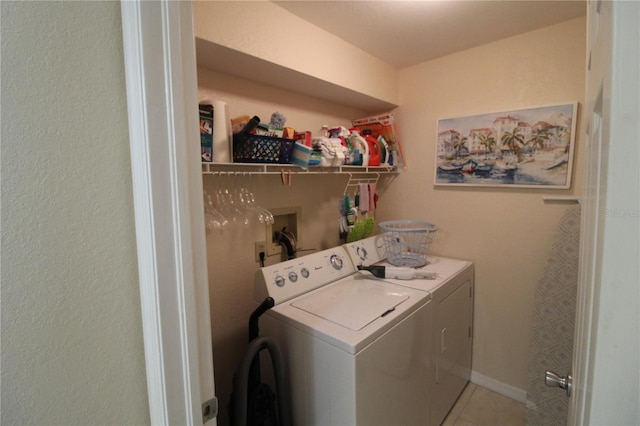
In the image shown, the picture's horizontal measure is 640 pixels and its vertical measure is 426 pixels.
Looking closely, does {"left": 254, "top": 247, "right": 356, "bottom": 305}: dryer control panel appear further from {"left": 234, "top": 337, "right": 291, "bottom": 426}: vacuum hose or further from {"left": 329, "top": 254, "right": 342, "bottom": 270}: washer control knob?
{"left": 234, "top": 337, "right": 291, "bottom": 426}: vacuum hose

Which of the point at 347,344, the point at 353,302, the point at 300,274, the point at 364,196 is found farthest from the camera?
the point at 364,196

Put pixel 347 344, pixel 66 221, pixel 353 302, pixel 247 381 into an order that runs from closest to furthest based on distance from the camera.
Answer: pixel 66 221
pixel 347 344
pixel 247 381
pixel 353 302

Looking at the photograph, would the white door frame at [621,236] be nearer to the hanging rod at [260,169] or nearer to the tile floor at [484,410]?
the hanging rod at [260,169]

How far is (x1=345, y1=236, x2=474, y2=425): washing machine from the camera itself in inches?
65.2

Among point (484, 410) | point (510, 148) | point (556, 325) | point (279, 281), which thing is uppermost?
point (510, 148)

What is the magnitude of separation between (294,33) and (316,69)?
21 centimetres

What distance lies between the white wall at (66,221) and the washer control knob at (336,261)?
1.22m

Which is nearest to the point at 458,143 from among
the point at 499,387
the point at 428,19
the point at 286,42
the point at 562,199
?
the point at 562,199

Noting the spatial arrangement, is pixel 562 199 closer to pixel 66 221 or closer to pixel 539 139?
pixel 539 139

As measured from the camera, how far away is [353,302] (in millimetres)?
1452

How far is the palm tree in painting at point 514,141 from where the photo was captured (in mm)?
1873

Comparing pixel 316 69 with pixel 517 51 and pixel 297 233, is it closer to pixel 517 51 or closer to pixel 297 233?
pixel 297 233

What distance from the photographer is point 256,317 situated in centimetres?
134

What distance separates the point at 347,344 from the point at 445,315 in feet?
2.95
